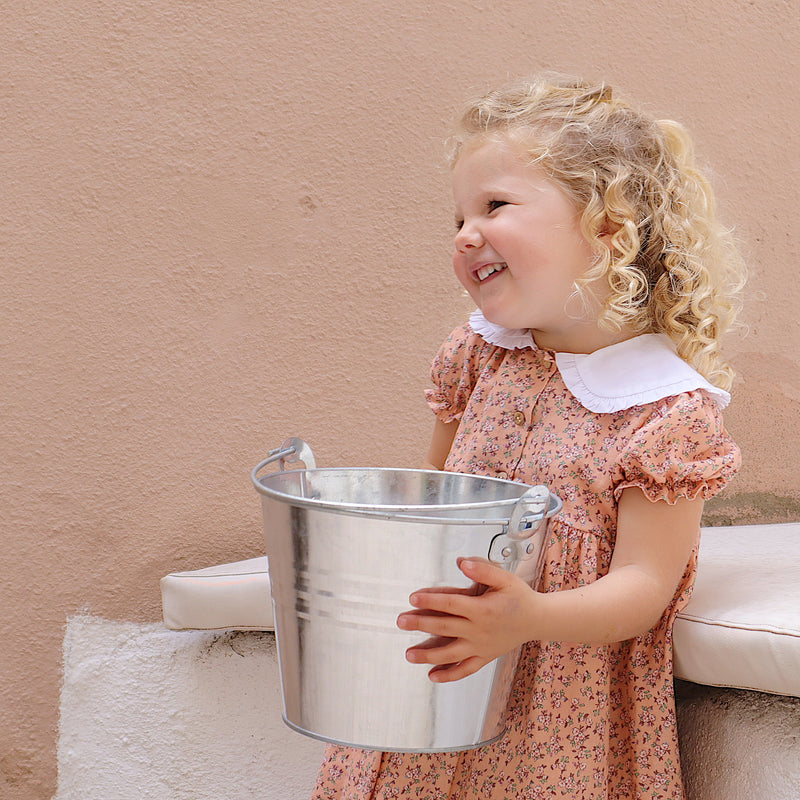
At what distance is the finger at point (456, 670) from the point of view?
0.81 meters

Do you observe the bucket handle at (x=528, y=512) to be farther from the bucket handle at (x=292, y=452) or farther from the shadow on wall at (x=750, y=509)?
the shadow on wall at (x=750, y=509)

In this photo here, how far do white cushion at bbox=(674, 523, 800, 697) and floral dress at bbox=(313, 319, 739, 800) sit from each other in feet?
0.08

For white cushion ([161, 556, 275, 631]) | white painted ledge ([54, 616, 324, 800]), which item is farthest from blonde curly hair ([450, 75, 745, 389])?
white painted ledge ([54, 616, 324, 800])

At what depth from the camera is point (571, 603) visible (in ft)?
2.83

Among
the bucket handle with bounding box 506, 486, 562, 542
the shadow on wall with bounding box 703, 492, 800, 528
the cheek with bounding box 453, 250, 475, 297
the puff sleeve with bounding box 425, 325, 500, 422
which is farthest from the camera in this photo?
the shadow on wall with bounding box 703, 492, 800, 528

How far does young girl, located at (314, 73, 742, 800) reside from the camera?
920 mm

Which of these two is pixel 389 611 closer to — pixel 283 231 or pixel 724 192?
pixel 283 231

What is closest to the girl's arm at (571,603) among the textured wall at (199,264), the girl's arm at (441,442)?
the girl's arm at (441,442)

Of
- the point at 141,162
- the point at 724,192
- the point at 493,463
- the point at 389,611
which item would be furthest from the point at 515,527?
the point at 724,192

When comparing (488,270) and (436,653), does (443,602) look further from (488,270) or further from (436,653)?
(488,270)

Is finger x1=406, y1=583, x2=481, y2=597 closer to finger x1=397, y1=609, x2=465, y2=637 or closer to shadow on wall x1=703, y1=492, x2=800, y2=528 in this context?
finger x1=397, y1=609, x2=465, y2=637

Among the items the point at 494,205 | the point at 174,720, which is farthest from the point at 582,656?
the point at 174,720

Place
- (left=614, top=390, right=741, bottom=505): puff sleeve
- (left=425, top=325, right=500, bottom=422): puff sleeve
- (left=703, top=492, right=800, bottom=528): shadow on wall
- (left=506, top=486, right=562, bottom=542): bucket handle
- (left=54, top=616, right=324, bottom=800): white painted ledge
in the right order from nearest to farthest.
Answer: (left=506, top=486, right=562, bottom=542): bucket handle
(left=614, top=390, right=741, bottom=505): puff sleeve
(left=425, top=325, right=500, bottom=422): puff sleeve
(left=54, top=616, right=324, bottom=800): white painted ledge
(left=703, top=492, right=800, bottom=528): shadow on wall

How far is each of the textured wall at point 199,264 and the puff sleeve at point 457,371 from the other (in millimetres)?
316
